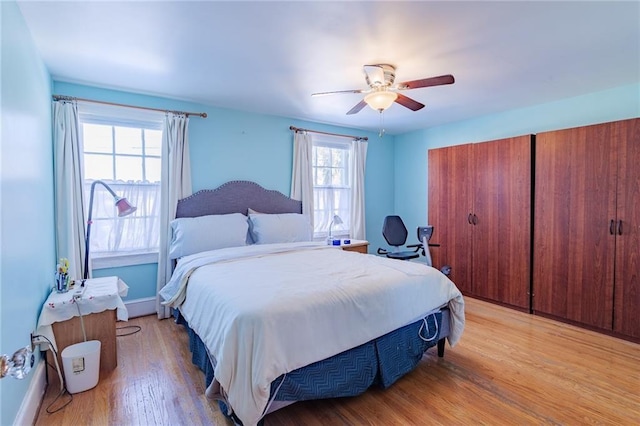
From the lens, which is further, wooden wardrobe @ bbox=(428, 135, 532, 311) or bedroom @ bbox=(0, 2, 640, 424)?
wooden wardrobe @ bbox=(428, 135, 532, 311)

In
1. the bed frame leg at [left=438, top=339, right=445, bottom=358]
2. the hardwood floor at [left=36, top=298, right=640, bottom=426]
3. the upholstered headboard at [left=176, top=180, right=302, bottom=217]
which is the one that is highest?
the upholstered headboard at [left=176, top=180, right=302, bottom=217]

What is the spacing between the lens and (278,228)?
3.62 metres

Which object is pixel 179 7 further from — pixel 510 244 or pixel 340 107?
pixel 510 244

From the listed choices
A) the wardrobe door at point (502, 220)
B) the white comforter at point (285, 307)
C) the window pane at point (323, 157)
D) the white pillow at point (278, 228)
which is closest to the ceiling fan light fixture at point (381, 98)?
the white comforter at point (285, 307)

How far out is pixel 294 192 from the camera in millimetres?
4289

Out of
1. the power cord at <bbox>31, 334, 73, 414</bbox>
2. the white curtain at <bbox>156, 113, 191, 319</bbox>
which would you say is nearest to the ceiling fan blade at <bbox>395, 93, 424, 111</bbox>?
the white curtain at <bbox>156, 113, 191, 319</bbox>

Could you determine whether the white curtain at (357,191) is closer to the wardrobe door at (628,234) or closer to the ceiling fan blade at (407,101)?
the ceiling fan blade at (407,101)

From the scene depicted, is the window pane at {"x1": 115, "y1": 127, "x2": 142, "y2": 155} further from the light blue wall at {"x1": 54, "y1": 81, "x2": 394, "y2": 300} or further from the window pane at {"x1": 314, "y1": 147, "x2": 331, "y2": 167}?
the window pane at {"x1": 314, "y1": 147, "x2": 331, "y2": 167}

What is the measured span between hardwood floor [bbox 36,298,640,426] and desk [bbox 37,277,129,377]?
0.69ft

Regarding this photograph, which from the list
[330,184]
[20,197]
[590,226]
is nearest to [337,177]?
[330,184]

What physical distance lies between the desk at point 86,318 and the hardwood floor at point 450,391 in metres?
0.21

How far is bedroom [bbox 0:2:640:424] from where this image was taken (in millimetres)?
1592

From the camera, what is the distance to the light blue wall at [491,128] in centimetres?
316

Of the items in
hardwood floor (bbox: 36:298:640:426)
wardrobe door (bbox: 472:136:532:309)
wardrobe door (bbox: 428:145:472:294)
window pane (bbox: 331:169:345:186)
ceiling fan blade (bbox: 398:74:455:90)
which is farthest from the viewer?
window pane (bbox: 331:169:345:186)
